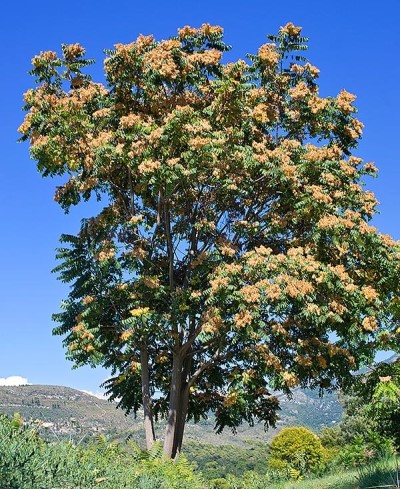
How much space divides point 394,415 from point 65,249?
11154 mm

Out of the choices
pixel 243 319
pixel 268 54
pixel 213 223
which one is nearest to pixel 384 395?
pixel 243 319

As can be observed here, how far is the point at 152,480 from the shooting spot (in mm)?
10344

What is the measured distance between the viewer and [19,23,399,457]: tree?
17.0 metres

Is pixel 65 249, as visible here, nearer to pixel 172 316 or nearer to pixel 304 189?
pixel 172 316

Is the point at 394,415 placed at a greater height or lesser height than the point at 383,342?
lesser

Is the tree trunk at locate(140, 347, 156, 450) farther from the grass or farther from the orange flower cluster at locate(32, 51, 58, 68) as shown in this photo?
the orange flower cluster at locate(32, 51, 58, 68)

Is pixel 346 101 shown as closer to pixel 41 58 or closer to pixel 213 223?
pixel 213 223

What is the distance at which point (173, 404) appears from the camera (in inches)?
763

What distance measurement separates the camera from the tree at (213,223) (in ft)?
55.9

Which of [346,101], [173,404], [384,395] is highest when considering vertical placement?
[346,101]

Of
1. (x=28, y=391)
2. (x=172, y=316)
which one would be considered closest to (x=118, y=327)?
(x=172, y=316)

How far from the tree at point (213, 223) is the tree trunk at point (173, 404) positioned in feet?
0.16

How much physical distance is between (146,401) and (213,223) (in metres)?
6.29

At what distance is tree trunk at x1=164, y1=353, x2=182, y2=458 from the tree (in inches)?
2.0
